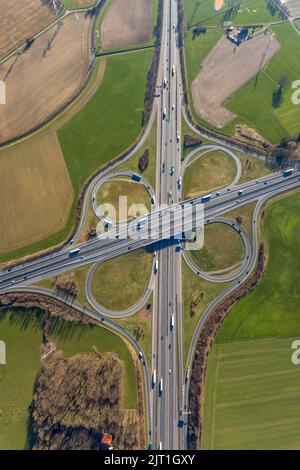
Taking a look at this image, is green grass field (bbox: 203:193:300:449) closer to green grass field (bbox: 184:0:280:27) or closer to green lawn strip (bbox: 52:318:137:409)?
green lawn strip (bbox: 52:318:137:409)

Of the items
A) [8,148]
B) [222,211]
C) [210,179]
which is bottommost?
[222,211]

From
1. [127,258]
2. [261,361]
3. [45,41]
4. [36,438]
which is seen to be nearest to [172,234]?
[127,258]

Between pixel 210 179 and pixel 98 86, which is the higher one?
pixel 98 86

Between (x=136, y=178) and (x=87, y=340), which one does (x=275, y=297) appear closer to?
(x=87, y=340)

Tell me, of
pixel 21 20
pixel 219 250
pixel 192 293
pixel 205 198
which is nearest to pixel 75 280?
pixel 192 293

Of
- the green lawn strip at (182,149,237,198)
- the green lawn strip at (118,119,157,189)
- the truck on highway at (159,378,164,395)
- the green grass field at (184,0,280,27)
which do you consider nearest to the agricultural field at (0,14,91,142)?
the green lawn strip at (118,119,157,189)

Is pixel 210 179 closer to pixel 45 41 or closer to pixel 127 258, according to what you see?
pixel 127 258
